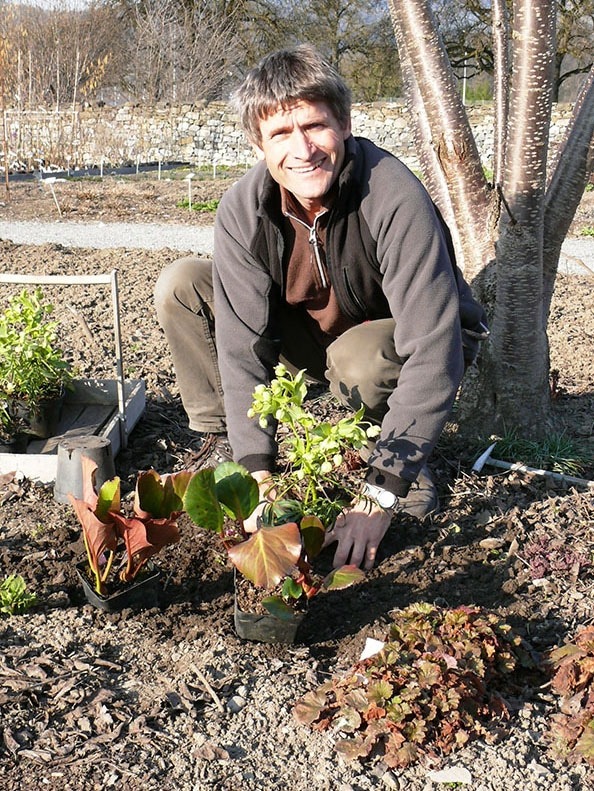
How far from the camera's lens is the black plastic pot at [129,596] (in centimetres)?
248

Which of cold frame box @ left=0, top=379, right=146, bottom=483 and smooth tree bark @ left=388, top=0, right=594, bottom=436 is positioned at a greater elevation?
smooth tree bark @ left=388, top=0, right=594, bottom=436

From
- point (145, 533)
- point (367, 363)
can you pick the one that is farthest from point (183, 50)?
point (145, 533)

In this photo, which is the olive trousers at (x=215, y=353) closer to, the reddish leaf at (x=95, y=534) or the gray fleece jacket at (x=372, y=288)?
the gray fleece jacket at (x=372, y=288)

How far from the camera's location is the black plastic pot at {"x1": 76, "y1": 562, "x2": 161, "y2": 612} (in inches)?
97.6

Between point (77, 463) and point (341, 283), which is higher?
point (341, 283)

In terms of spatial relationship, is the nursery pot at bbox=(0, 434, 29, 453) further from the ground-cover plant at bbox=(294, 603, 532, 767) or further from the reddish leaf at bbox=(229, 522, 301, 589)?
the ground-cover plant at bbox=(294, 603, 532, 767)

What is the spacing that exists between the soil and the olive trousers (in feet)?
1.01

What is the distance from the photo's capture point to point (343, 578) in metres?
2.22

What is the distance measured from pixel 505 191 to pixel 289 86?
3.79 feet

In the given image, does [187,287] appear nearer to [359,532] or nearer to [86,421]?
[86,421]

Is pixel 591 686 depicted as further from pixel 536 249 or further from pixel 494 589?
pixel 536 249

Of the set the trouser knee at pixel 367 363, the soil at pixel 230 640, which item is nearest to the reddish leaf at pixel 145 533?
the soil at pixel 230 640

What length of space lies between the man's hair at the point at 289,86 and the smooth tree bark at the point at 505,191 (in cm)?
95

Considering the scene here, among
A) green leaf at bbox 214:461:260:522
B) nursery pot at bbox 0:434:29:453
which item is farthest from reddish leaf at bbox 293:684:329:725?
nursery pot at bbox 0:434:29:453
